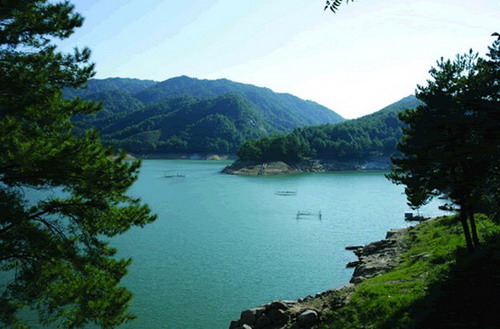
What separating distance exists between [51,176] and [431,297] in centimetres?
1489

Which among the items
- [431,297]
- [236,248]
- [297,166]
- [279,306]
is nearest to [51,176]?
[279,306]

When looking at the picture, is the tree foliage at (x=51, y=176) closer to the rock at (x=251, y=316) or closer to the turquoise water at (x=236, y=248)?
the rock at (x=251, y=316)

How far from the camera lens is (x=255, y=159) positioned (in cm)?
15562

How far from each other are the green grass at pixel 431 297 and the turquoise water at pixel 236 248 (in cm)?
995

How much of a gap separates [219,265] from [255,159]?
11962cm

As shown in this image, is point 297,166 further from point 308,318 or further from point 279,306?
point 308,318

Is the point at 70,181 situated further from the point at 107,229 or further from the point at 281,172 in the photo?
the point at 281,172

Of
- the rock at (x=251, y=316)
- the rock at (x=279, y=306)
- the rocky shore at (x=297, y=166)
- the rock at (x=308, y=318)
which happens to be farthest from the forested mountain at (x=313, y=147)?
the rock at (x=308, y=318)

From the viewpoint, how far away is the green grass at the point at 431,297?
12656 millimetres

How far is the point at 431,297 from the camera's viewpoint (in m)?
15.1

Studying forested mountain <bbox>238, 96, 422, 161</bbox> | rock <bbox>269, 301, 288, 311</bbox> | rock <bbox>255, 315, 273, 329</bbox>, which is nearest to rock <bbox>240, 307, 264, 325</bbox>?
rock <bbox>255, 315, 273, 329</bbox>

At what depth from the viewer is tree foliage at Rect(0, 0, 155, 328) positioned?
12641mm

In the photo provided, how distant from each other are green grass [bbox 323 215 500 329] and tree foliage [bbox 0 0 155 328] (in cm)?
999

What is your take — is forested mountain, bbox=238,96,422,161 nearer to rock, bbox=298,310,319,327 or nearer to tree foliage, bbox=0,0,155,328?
rock, bbox=298,310,319,327
